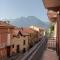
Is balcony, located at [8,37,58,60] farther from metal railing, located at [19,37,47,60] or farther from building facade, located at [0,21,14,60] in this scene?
building facade, located at [0,21,14,60]

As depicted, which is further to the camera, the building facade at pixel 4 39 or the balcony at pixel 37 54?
the building facade at pixel 4 39

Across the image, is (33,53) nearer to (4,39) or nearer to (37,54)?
(37,54)

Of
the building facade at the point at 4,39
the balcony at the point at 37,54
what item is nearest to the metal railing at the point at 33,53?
the balcony at the point at 37,54

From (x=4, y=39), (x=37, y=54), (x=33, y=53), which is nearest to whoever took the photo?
(x=33, y=53)

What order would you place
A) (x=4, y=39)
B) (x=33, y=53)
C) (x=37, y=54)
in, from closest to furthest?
(x=33, y=53), (x=37, y=54), (x=4, y=39)

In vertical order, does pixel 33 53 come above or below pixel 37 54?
above

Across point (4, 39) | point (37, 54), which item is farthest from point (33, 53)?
point (4, 39)

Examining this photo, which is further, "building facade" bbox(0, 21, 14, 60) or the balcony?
"building facade" bbox(0, 21, 14, 60)

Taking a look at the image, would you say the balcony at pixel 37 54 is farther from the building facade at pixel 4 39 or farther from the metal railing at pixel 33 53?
the building facade at pixel 4 39

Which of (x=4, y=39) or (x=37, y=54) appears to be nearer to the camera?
(x=37, y=54)

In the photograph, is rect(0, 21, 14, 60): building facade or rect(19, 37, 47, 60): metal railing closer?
Answer: rect(19, 37, 47, 60): metal railing

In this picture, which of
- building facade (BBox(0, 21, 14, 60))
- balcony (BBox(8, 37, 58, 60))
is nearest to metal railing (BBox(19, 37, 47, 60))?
balcony (BBox(8, 37, 58, 60))

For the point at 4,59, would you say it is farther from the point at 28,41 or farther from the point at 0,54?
the point at 28,41

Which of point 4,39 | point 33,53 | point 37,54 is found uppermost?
point 33,53
